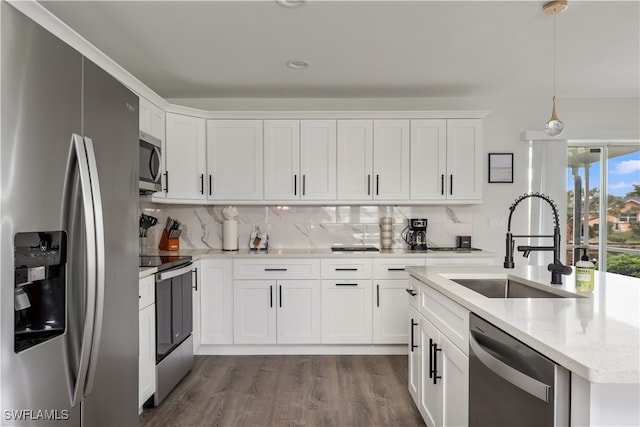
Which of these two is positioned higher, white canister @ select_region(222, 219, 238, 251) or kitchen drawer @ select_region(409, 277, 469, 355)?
white canister @ select_region(222, 219, 238, 251)

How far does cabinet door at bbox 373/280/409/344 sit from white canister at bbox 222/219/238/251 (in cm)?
144

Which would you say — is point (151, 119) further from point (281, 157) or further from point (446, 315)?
point (446, 315)

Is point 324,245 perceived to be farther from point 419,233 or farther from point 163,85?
point 163,85

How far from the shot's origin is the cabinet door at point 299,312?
136 inches

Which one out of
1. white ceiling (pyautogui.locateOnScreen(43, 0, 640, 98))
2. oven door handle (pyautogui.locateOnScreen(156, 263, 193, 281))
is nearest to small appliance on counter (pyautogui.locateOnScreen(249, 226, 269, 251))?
oven door handle (pyautogui.locateOnScreen(156, 263, 193, 281))

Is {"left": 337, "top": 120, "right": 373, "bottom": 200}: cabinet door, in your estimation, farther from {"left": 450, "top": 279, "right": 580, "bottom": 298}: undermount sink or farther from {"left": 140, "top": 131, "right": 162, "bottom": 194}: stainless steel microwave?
{"left": 450, "top": 279, "right": 580, "bottom": 298}: undermount sink

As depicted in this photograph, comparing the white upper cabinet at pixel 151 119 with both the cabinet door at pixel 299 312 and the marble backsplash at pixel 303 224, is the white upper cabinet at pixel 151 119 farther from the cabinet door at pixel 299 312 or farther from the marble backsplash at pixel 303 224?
the cabinet door at pixel 299 312

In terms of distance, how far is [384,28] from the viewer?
8.25ft

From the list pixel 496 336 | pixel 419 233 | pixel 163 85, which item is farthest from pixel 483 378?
pixel 163 85

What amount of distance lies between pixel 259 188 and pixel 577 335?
9.91 ft

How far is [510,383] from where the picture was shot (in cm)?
116

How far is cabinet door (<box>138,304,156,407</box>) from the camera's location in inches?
89.2

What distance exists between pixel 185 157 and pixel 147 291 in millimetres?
1575

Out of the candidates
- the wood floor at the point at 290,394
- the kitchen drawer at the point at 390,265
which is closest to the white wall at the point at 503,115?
the kitchen drawer at the point at 390,265
